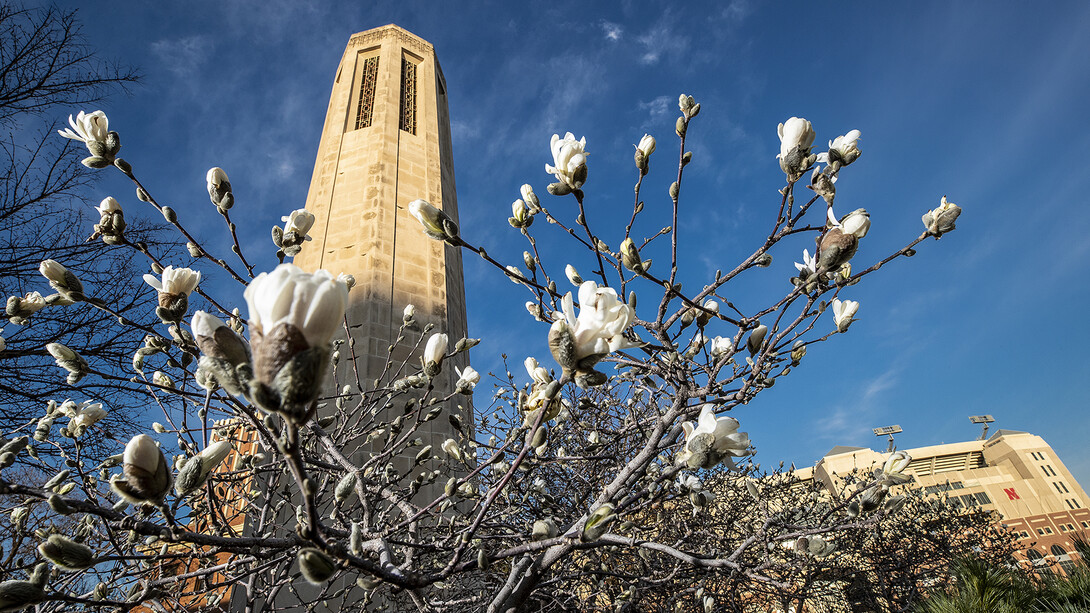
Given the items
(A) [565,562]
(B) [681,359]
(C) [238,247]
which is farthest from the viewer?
(A) [565,562]

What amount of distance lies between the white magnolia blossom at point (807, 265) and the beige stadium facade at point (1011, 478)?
21.2 m

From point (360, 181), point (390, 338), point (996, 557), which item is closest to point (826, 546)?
point (390, 338)

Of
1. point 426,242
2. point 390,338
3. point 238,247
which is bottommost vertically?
point 238,247

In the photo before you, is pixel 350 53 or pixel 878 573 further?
pixel 350 53

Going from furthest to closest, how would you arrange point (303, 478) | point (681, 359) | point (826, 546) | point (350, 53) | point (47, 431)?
point (350, 53), point (47, 431), point (681, 359), point (826, 546), point (303, 478)

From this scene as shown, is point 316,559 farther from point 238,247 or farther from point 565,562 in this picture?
point 565,562

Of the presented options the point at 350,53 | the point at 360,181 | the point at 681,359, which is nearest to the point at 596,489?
the point at 681,359

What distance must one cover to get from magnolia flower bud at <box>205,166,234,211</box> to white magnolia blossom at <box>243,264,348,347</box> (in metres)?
1.08

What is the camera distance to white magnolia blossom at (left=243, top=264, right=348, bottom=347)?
2.19 ft

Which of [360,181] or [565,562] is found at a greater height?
[360,181]

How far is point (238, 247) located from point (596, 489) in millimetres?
2941

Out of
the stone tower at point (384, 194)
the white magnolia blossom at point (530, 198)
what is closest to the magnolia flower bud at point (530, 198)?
the white magnolia blossom at point (530, 198)

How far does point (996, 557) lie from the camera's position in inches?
297

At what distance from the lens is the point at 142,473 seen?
0.81m
